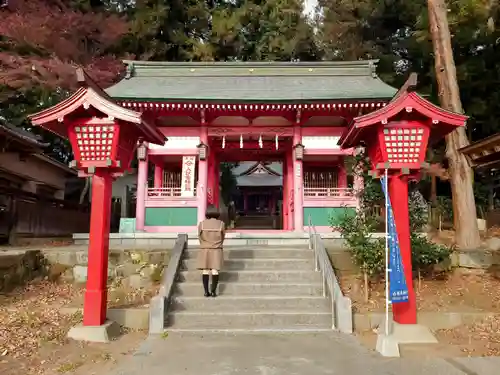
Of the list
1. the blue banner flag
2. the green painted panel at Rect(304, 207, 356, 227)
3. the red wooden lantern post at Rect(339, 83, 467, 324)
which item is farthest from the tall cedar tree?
the blue banner flag

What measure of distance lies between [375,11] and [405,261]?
63.0ft

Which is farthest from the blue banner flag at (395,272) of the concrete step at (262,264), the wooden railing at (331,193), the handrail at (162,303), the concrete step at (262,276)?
the wooden railing at (331,193)

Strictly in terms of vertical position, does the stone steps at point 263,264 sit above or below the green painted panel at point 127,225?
below

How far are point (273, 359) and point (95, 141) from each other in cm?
453

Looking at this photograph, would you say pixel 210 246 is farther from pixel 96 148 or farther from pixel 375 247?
pixel 375 247

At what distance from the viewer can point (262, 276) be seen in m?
8.74

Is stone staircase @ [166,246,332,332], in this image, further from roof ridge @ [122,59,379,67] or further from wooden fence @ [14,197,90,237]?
roof ridge @ [122,59,379,67]

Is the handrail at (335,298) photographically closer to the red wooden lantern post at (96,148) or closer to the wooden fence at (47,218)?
the red wooden lantern post at (96,148)

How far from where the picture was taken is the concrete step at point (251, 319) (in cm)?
720

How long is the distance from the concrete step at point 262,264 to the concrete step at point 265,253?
0.20 m

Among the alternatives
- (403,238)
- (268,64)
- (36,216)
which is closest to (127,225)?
(36,216)

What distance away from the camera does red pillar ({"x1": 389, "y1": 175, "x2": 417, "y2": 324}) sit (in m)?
6.55

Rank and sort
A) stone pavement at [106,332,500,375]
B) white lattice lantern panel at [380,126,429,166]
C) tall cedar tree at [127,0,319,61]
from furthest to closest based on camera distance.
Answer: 1. tall cedar tree at [127,0,319,61]
2. white lattice lantern panel at [380,126,429,166]
3. stone pavement at [106,332,500,375]

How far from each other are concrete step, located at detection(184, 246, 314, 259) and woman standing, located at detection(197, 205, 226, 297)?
178cm
